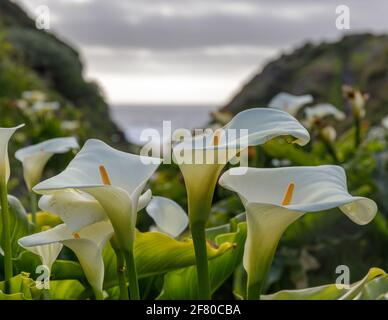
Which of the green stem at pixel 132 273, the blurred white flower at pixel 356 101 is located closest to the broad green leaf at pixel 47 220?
the green stem at pixel 132 273

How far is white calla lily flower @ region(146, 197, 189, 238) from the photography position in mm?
1137

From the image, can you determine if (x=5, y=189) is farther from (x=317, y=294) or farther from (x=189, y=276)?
(x=317, y=294)

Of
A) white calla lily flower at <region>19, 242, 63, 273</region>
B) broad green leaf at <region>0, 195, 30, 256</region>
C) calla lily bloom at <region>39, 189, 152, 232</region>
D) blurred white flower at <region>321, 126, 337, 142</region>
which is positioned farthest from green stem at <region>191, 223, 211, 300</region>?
blurred white flower at <region>321, 126, 337, 142</region>

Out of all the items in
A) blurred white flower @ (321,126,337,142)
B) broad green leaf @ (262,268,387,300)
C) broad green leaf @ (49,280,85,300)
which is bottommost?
broad green leaf @ (49,280,85,300)

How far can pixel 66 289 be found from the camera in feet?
3.71

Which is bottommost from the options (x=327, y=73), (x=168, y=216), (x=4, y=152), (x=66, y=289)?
(x=66, y=289)

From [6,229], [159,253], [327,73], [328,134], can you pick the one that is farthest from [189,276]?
[327,73]

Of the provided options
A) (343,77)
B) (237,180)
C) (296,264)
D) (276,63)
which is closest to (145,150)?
(237,180)

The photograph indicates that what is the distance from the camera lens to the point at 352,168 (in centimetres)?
269

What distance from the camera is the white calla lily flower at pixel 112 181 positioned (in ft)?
2.66

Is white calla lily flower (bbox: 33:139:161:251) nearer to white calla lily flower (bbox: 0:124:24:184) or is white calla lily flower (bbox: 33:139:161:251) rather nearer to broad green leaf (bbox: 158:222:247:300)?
white calla lily flower (bbox: 0:124:24:184)

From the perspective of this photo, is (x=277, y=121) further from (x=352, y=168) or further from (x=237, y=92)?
(x=237, y=92)

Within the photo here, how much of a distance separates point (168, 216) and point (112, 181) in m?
0.24
